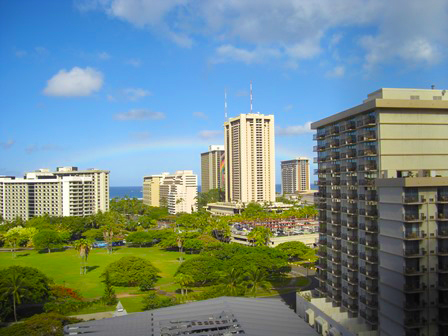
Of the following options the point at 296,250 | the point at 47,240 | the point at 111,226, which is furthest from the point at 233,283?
the point at 111,226

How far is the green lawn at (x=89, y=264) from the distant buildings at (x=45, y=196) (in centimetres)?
5147

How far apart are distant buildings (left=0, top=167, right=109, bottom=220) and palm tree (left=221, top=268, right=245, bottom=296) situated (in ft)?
390

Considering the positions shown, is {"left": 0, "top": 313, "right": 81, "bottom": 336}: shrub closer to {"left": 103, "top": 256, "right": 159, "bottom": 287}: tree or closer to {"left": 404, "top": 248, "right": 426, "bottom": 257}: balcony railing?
{"left": 103, "top": 256, "right": 159, "bottom": 287}: tree

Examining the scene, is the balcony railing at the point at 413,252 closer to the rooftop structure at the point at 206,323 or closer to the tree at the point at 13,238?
the rooftop structure at the point at 206,323

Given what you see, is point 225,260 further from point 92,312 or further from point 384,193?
point 384,193

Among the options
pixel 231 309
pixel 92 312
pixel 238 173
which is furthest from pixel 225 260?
pixel 238 173

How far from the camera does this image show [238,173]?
635 feet

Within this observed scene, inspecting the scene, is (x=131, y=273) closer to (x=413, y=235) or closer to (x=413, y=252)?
(x=413, y=252)

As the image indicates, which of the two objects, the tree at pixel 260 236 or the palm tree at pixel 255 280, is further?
the tree at pixel 260 236

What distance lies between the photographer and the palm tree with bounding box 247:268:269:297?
6556 centimetres

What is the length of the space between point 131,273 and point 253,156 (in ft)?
397

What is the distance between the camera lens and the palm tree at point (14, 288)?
2173 inches

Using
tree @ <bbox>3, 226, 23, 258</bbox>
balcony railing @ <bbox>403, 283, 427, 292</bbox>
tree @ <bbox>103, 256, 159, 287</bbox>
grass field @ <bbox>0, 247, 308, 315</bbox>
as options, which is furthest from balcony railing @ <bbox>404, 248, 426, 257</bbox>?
tree @ <bbox>3, 226, 23, 258</bbox>

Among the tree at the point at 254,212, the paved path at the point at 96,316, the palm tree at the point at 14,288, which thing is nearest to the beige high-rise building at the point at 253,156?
the tree at the point at 254,212
